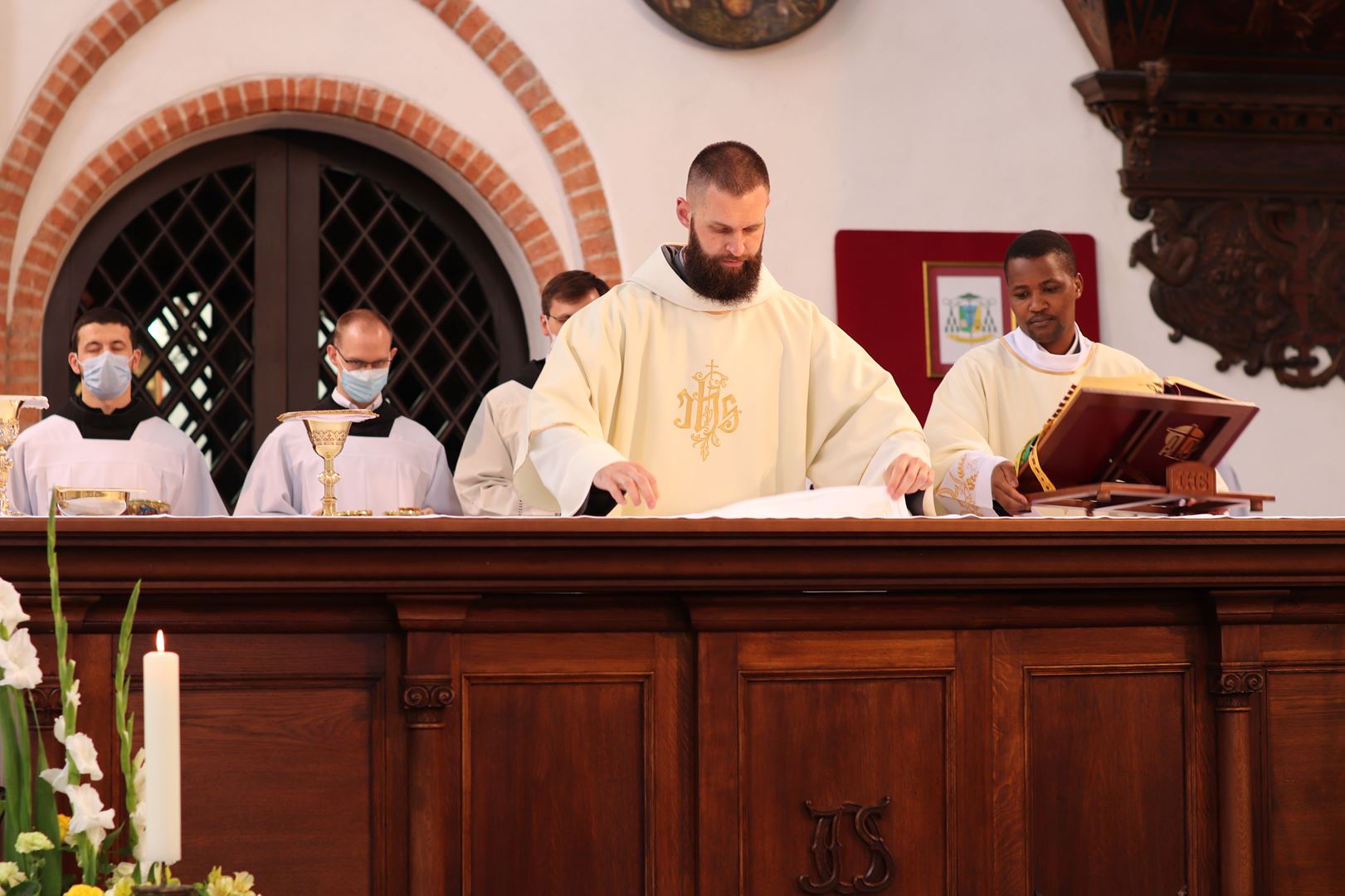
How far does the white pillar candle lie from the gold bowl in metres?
1.39

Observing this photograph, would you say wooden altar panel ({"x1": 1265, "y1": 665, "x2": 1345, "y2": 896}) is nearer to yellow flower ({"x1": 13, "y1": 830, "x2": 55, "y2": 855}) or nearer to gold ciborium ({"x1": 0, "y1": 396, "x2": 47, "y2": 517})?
yellow flower ({"x1": 13, "y1": 830, "x2": 55, "y2": 855})

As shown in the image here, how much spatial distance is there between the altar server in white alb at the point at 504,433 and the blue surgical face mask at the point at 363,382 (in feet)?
1.31

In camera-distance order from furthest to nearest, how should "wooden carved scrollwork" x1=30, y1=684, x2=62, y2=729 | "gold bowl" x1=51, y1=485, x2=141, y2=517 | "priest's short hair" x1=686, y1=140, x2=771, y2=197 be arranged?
"priest's short hair" x1=686, y1=140, x2=771, y2=197
"gold bowl" x1=51, y1=485, x2=141, y2=517
"wooden carved scrollwork" x1=30, y1=684, x2=62, y2=729

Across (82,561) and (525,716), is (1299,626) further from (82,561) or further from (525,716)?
(82,561)

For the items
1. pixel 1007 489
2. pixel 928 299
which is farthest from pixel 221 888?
pixel 928 299

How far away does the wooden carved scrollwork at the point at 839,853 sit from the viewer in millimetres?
2988

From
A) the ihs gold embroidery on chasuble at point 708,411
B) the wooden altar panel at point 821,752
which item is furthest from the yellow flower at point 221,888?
the ihs gold embroidery on chasuble at point 708,411

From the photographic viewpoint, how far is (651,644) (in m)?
A: 3.00

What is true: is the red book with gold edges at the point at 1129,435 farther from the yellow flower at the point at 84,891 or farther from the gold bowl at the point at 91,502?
the yellow flower at the point at 84,891

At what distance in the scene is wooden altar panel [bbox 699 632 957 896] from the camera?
297 centimetres

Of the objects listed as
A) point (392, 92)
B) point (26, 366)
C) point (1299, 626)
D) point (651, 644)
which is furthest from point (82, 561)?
point (392, 92)

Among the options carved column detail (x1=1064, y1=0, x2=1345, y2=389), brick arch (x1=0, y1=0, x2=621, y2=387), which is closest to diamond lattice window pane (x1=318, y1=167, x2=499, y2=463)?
brick arch (x1=0, y1=0, x2=621, y2=387)

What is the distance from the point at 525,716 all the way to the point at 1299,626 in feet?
4.95

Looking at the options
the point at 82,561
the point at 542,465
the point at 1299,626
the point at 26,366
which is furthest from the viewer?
the point at 26,366
